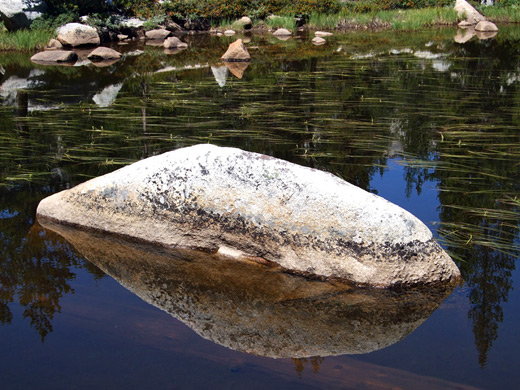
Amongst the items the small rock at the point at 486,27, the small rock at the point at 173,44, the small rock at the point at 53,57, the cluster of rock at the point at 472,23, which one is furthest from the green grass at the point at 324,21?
the small rock at the point at 53,57

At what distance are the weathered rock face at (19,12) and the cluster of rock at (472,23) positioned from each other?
1277 cm

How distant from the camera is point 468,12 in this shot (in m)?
23.8

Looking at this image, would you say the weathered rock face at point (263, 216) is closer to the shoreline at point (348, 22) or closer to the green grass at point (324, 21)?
the shoreline at point (348, 22)

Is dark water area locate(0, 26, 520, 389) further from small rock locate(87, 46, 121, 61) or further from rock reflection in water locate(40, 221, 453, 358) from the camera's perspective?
small rock locate(87, 46, 121, 61)

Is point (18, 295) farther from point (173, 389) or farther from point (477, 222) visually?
point (477, 222)

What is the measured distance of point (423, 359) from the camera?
324 cm

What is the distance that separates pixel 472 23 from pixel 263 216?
21961 mm

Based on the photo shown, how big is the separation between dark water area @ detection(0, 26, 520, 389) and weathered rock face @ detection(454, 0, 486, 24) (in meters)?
14.3

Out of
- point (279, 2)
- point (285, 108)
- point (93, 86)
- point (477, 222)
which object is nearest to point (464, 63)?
point (285, 108)

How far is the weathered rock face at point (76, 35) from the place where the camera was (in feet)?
57.5

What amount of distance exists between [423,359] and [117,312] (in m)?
1.82

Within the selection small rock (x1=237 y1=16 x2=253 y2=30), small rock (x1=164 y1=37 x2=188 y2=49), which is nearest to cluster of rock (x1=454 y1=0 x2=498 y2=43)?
small rock (x1=237 y1=16 x2=253 y2=30)

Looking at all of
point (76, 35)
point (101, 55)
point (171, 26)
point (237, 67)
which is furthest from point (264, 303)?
point (171, 26)

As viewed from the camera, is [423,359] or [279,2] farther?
[279,2]
